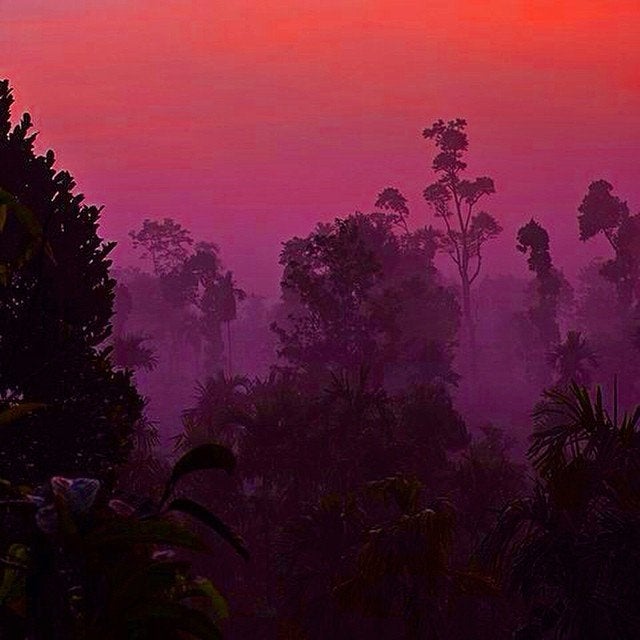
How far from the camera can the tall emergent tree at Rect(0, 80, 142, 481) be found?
471 inches

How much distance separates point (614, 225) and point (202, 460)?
76.4m

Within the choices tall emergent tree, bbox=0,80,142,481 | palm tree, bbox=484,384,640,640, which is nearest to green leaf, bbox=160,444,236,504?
palm tree, bbox=484,384,640,640

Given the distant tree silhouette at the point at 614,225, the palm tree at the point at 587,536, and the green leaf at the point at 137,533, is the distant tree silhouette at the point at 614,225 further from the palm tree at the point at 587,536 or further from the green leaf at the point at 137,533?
the green leaf at the point at 137,533

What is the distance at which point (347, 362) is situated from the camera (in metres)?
44.8

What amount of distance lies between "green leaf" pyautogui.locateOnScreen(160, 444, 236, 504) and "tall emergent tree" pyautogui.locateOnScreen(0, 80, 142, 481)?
8635mm

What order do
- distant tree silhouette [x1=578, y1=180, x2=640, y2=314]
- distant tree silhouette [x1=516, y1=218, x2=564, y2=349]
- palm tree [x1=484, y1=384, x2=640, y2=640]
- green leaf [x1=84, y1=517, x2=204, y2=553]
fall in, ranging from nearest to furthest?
green leaf [x1=84, y1=517, x2=204, y2=553], palm tree [x1=484, y1=384, x2=640, y2=640], distant tree silhouette [x1=516, y1=218, x2=564, y2=349], distant tree silhouette [x1=578, y1=180, x2=640, y2=314]

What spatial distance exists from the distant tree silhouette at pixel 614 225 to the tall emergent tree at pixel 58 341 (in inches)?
2597

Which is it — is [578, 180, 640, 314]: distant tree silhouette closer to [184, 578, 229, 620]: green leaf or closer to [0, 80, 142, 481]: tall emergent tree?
[0, 80, 142, 481]: tall emergent tree

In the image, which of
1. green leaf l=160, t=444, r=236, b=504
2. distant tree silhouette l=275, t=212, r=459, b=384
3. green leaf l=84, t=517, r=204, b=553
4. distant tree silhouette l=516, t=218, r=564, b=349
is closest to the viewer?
green leaf l=160, t=444, r=236, b=504

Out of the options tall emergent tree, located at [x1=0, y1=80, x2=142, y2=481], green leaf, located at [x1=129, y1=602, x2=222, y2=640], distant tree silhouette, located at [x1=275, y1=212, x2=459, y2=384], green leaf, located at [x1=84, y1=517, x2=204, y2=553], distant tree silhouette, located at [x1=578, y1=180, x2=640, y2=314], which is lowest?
green leaf, located at [x1=129, y1=602, x2=222, y2=640]

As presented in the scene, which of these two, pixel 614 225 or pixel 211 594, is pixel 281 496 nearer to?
pixel 211 594

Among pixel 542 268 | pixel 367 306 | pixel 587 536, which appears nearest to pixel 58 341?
pixel 587 536

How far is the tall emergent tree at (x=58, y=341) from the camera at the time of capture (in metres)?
12.0

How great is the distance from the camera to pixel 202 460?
3.11 metres
